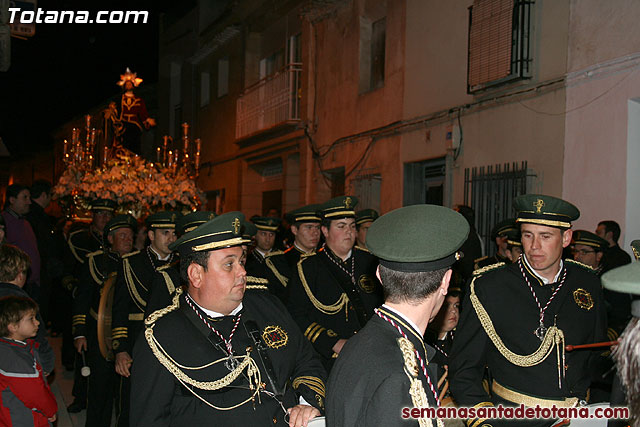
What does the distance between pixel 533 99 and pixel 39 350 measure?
7634 mm

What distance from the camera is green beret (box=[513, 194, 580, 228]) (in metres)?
4.32

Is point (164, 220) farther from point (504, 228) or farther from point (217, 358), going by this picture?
point (504, 228)

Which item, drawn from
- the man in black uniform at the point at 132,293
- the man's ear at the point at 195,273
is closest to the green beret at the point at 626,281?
the man's ear at the point at 195,273

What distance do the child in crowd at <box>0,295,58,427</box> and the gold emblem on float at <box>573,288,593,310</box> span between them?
377cm

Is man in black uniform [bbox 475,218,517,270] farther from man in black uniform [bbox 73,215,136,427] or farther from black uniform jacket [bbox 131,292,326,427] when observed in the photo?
black uniform jacket [bbox 131,292,326,427]

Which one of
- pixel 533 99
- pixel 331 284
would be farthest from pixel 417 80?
pixel 331 284

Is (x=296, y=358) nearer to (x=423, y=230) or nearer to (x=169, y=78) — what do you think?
(x=423, y=230)

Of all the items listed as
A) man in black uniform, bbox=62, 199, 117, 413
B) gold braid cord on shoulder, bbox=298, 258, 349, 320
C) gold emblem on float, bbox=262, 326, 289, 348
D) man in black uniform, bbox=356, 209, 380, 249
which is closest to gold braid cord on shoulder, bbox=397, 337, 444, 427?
gold emblem on float, bbox=262, 326, 289, 348

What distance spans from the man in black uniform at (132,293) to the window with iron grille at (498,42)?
5.92 m

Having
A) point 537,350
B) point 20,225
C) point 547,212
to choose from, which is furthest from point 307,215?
point 537,350

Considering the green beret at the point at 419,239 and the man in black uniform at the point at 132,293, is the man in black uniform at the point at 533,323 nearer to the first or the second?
the green beret at the point at 419,239

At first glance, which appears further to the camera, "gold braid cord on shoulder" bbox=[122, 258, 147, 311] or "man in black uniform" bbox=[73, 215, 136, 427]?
"man in black uniform" bbox=[73, 215, 136, 427]

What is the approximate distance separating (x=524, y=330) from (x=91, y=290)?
475 centimetres

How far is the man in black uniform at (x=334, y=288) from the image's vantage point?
18.0 feet
